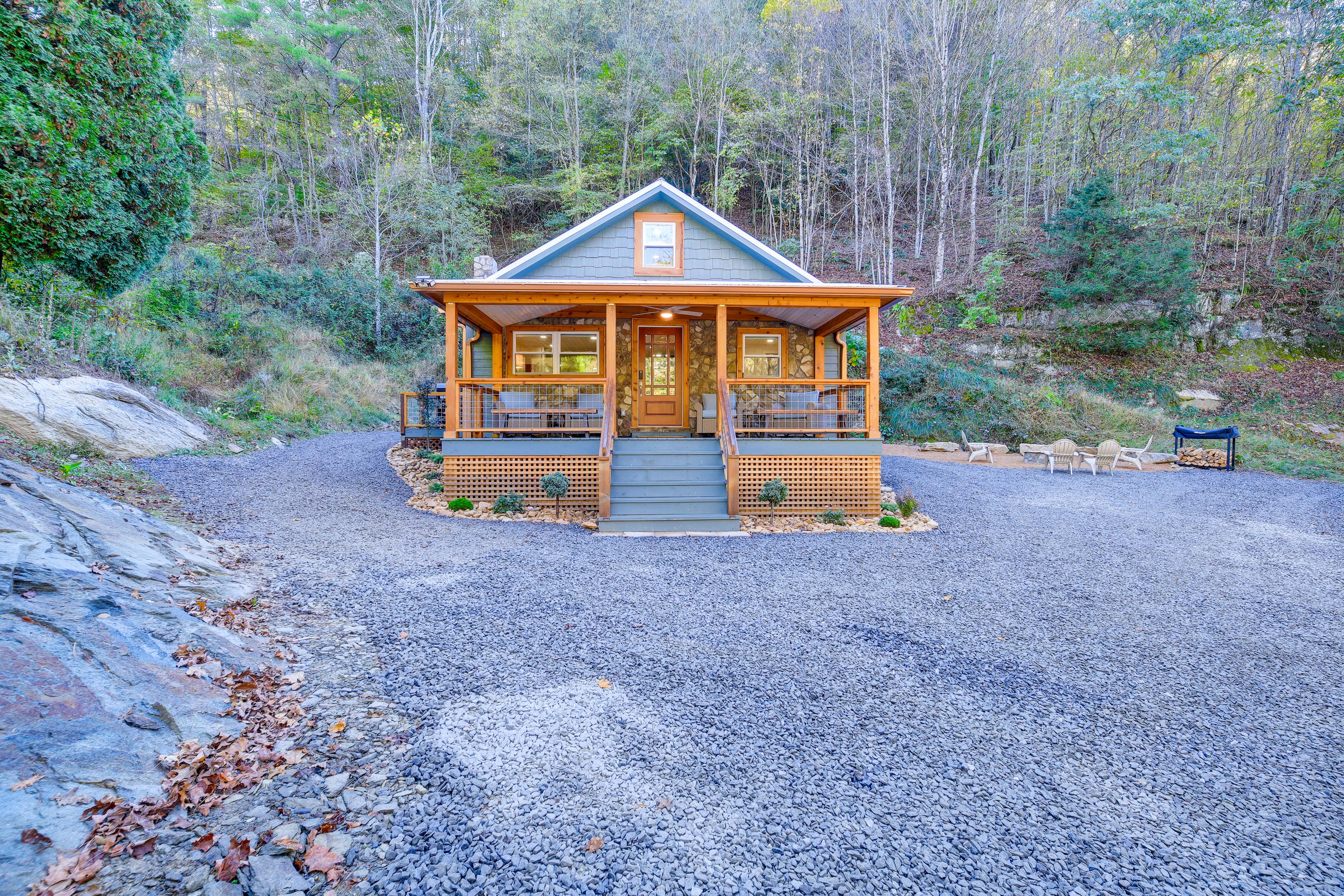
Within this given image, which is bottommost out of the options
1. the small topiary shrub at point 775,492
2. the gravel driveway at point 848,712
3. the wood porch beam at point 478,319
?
the gravel driveway at point 848,712

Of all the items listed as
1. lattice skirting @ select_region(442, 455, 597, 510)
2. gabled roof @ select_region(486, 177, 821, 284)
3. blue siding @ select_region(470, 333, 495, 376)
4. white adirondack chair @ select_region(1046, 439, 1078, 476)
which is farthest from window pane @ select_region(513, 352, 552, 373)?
white adirondack chair @ select_region(1046, 439, 1078, 476)

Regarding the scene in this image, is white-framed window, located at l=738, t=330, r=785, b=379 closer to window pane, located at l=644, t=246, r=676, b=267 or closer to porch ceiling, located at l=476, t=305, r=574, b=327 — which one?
window pane, located at l=644, t=246, r=676, b=267

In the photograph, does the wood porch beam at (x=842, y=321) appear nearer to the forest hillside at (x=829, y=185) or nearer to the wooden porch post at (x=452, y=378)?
the wooden porch post at (x=452, y=378)

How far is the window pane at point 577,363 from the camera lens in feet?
36.0

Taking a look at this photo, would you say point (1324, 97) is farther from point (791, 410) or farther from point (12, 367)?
point (12, 367)

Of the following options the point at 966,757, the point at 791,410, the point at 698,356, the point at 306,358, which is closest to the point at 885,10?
the point at 698,356

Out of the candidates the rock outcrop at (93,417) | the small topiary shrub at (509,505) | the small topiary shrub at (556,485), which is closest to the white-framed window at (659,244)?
the small topiary shrub at (556,485)

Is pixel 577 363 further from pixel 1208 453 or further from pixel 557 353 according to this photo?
pixel 1208 453

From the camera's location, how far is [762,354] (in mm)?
11406

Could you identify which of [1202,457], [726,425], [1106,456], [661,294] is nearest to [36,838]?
[726,425]

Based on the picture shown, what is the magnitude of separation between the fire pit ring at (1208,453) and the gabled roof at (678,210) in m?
10.00

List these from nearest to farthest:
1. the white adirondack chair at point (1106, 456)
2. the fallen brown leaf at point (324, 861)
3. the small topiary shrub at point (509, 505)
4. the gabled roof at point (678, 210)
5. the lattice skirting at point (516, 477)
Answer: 1. the fallen brown leaf at point (324, 861)
2. the small topiary shrub at point (509, 505)
3. the lattice skirting at point (516, 477)
4. the gabled roof at point (678, 210)
5. the white adirondack chair at point (1106, 456)

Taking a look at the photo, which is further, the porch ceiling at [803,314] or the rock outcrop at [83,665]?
the porch ceiling at [803,314]

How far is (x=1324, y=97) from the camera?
1738 cm
